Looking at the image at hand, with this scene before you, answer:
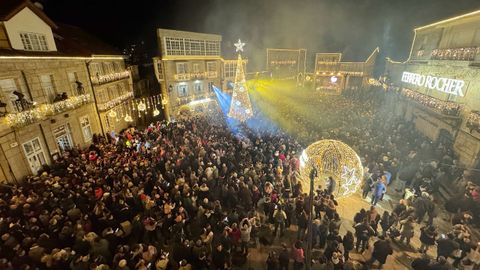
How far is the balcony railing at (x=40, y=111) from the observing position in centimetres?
1263

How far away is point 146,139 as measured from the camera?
17.6 m

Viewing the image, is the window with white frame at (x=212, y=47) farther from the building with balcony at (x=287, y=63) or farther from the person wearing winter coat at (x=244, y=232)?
the person wearing winter coat at (x=244, y=232)

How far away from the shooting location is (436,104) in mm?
19078

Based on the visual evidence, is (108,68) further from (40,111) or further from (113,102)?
(40,111)

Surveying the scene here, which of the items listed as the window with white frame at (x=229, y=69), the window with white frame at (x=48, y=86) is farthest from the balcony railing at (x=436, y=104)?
the window with white frame at (x=48, y=86)

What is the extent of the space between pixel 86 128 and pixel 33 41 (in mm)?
7229

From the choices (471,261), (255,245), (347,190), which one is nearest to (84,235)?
(255,245)

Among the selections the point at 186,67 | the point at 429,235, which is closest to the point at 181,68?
the point at 186,67

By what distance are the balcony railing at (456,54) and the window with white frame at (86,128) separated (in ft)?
95.5

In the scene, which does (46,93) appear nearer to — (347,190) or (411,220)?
(347,190)

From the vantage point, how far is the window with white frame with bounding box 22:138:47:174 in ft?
45.9

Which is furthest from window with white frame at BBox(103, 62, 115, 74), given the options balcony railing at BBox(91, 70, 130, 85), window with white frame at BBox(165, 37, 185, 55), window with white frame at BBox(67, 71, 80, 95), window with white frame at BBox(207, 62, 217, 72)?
window with white frame at BBox(207, 62, 217, 72)

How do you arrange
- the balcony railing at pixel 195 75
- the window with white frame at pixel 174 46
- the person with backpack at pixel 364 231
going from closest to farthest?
1. the person with backpack at pixel 364 231
2. the window with white frame at pixel 174 46
3. the balcony railing at pixel 195 75

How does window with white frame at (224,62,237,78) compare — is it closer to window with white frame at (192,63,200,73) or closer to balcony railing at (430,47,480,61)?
window with white frame at (192,63,200,73)
